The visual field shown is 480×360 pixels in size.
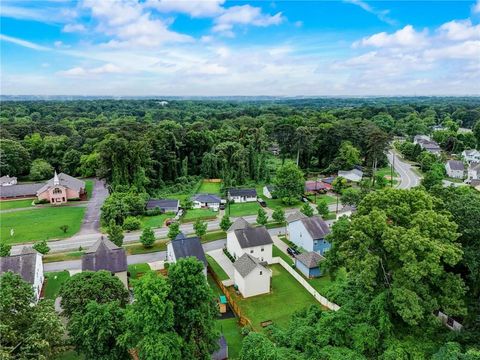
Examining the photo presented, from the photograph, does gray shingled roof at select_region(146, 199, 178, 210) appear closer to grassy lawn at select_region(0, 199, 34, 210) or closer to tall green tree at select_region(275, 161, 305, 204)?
tall green tree at select_region(275, 161, 305, 204)

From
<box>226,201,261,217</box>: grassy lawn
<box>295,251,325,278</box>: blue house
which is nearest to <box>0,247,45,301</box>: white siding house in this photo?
<box>295,251,325,278</box>: blue house

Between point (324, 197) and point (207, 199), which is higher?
point (207, 199)

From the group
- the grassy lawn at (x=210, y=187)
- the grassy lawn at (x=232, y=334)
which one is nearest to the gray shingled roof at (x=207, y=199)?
the grassy lawn at (x=210, y=187)

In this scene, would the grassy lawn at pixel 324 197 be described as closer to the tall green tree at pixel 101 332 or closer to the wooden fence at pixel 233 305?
the wooden fence at pixel 233 305

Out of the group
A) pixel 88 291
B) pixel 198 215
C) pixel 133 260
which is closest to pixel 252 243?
pixel 133 260

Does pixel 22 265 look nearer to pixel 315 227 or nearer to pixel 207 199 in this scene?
pixel 315 227

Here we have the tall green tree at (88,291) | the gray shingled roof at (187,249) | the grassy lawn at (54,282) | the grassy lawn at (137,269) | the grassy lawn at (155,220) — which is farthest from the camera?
the grassy lawn at (155,220)

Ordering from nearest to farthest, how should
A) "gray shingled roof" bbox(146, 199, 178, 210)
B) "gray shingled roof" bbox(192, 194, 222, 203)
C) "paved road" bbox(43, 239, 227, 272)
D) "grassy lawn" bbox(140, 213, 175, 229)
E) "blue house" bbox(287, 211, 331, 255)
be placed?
"paved road" bbox(43, 239, 227, 272) → "blue house" bbox(287, 211, 331, 255) → "grassy lawn" bbox(140, 213, 175, 229) → "gray shingled roof" bbox(146, 199, 178, 210) → "gray shingled roof" bbox(192, 194, 222, 203)
